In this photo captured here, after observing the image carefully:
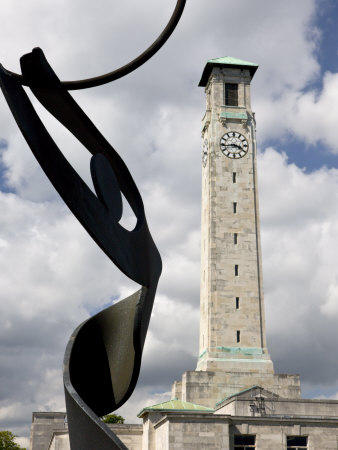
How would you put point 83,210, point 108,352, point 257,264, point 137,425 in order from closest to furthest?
point 83,210 → point 108,352 → point 137,425 → point 257,264

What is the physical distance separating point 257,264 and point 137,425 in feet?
51.9

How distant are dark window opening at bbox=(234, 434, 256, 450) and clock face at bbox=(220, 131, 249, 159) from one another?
2601 cm

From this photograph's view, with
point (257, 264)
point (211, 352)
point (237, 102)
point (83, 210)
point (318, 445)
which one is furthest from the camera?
point (237, 102)

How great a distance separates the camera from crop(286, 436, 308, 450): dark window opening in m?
33.7

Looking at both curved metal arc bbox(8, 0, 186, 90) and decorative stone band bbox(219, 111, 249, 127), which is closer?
curved metal arc bbox(8, 0, 186, 90)

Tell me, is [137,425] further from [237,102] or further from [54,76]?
[54,76]

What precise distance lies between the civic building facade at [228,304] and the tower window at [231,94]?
0.10 m

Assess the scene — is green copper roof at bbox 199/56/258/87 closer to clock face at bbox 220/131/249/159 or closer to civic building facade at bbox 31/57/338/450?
civic building facade at bbox 31/57/338/450

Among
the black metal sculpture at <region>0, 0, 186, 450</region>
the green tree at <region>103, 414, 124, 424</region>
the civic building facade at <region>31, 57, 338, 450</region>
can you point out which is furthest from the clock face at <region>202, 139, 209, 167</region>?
the black metal sculpture at <region>0, 0, 186, 450</region>

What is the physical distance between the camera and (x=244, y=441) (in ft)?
111

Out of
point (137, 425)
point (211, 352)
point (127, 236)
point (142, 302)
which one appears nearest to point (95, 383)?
point (142, 302)

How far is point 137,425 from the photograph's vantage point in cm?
4384

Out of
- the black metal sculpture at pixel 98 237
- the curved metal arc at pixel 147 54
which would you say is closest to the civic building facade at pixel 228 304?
the black metal sculpture at pixel 98 237

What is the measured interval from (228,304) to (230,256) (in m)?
3.90
